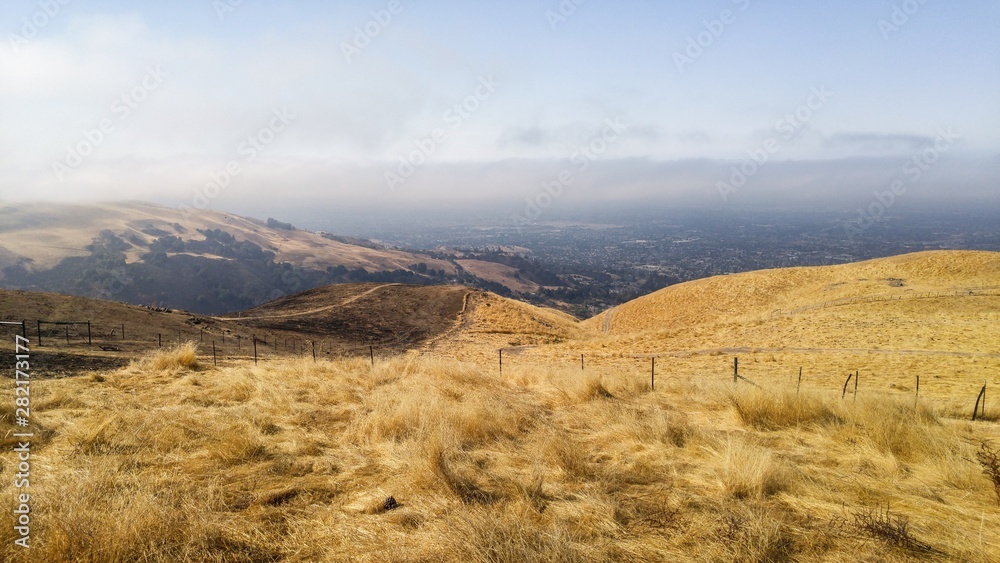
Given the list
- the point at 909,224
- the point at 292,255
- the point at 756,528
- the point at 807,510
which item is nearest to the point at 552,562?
the point at 756,528

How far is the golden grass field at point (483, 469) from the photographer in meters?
3.10

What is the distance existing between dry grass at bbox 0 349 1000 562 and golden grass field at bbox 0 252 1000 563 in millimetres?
23

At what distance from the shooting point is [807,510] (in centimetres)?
380

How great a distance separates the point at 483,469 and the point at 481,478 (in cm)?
28

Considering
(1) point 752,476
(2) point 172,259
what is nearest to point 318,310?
(1) point 752,476

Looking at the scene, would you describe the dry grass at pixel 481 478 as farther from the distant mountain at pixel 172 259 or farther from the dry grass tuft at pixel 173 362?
the distant mountain at pixel 172 259

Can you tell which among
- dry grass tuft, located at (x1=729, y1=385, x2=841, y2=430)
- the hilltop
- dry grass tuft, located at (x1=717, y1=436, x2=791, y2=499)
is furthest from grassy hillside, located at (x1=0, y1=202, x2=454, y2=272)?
dry grass tuft, located at (x1=717, y1=436, x2=791, y2=499)

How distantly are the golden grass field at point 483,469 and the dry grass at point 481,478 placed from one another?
0.02 meters

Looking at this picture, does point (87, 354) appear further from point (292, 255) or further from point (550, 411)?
point (292, 255)

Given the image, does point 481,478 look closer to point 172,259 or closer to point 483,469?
point 483,469

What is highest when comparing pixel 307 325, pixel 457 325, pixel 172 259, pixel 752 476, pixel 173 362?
Result: pixel 172 259

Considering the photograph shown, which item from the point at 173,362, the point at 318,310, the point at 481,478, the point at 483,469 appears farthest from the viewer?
the point at 318,310

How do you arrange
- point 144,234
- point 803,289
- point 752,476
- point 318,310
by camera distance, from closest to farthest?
point 752,476 → point 318,310 → point 803,289 → point 144,234

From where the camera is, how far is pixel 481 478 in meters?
4.37
